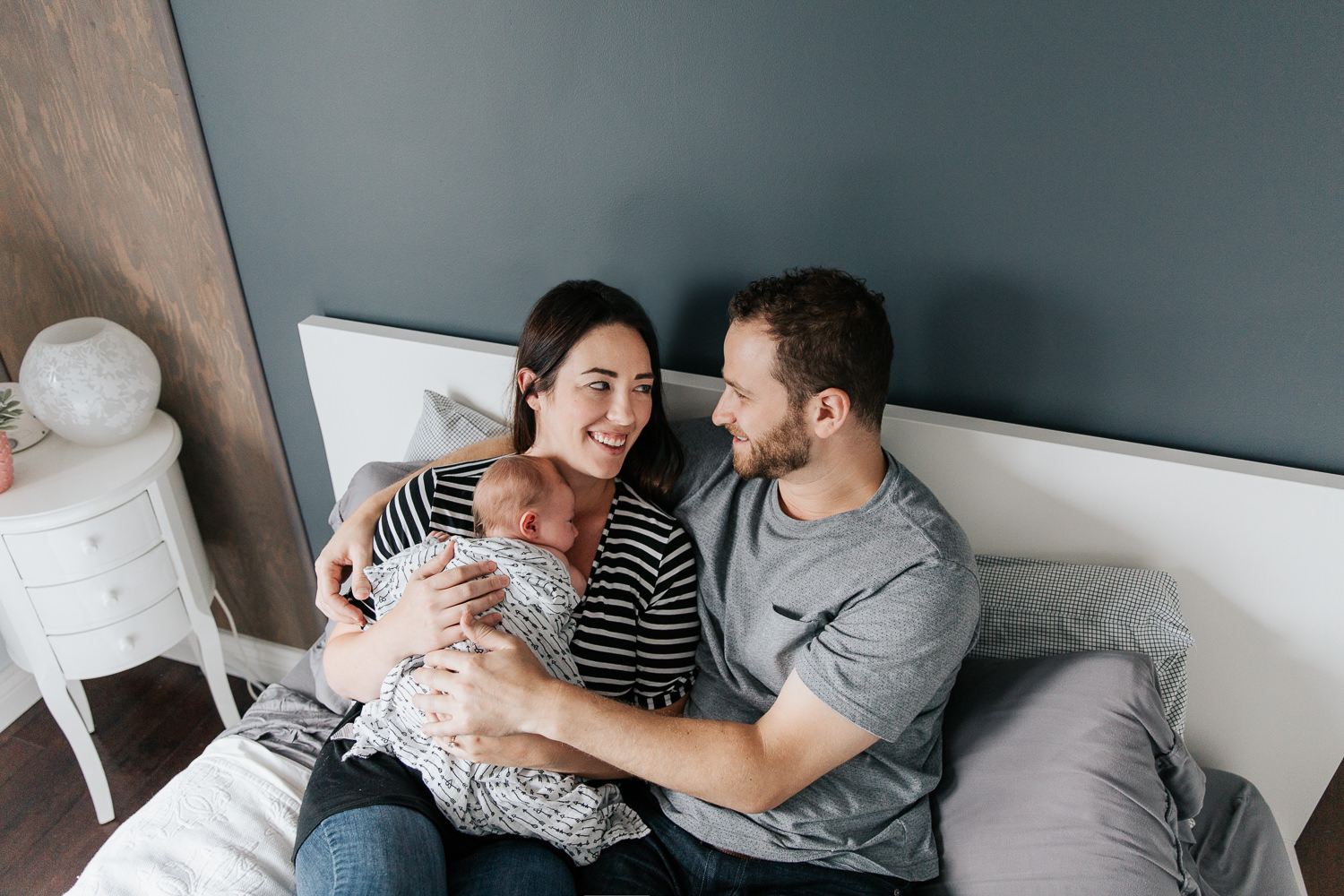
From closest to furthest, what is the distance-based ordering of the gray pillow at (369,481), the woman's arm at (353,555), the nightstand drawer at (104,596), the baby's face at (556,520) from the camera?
the baby's face at (556,520) → the woman's arm at (353,555) → the gray pillow at (369,481) → the nightstand drawer at (104,596)

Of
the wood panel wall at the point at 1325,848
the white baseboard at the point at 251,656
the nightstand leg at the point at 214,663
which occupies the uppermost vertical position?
the nightstand leg at the point at 214,663

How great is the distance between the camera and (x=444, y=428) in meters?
1.85

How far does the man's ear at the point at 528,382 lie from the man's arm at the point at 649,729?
48 centimetres

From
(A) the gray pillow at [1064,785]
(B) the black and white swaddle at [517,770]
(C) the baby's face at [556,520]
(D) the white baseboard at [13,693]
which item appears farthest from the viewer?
(D) the white baseboard at [13,693]

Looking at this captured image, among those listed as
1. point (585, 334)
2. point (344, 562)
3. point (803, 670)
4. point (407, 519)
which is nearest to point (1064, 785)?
point (803, 670)

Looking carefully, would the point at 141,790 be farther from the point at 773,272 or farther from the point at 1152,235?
the point at 1152,235

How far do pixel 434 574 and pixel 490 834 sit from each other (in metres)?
0.45

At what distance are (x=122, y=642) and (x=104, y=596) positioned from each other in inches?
5.6

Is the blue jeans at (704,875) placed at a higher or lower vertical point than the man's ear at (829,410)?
lower


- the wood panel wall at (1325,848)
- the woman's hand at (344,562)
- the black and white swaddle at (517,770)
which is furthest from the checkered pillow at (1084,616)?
the woman's hand at (344,562)

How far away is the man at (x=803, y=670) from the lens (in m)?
1.27

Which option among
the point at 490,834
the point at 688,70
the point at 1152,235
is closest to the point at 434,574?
the point at 490,834

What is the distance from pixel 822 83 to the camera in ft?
4.72

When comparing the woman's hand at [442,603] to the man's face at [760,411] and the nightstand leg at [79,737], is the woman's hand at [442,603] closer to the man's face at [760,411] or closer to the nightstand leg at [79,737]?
the man's face at [760,411]
